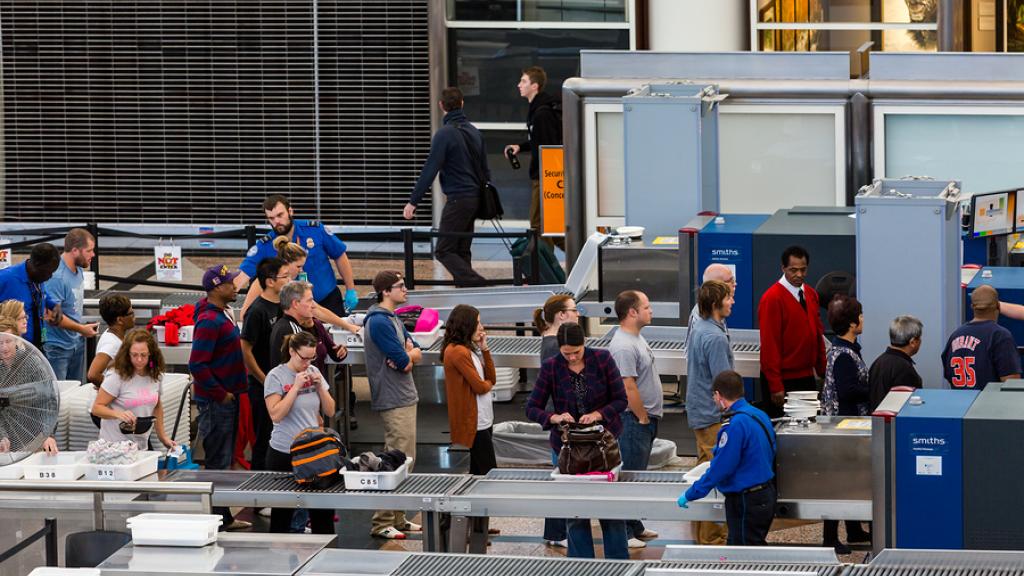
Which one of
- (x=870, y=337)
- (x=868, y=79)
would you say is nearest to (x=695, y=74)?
(x=868, y=79)

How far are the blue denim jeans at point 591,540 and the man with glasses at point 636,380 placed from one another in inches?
32.0

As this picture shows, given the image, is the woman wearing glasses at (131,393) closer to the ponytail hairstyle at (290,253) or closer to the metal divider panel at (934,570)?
the ponytail hairstyle at (290,253)

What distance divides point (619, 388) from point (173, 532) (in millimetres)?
2615

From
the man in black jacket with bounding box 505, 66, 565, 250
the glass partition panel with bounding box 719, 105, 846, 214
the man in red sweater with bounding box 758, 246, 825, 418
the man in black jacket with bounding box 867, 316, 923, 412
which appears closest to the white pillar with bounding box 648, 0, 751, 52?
the man in black jacket with bounding box 505, 66, 565, 250

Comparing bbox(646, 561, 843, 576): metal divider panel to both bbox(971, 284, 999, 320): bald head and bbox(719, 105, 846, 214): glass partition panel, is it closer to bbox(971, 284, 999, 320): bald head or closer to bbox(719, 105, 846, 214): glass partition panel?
bbox(971, 284, 999, 320): bald head

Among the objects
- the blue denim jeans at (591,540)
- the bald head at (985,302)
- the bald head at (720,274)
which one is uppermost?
the bald head at (720,274)

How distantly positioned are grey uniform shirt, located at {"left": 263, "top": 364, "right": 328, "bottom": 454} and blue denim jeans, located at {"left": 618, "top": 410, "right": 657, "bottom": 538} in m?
1.68

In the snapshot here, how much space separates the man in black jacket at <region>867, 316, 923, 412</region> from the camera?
29.5 ft

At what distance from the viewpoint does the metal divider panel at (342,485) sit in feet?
27.5

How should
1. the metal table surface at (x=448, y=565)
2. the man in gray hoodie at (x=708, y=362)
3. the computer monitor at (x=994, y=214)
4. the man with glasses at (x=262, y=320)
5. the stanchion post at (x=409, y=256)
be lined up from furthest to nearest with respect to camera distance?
the stanchion post at (x=409, y=256) → the computer monitor at (x=994, y=214) → the man with glasses at (x=262, y=320) → the man in gray hoodie at (x=708, y=362) → the metal table surface at (x=448, y=565)

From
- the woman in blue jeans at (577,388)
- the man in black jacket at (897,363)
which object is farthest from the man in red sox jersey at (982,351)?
the woman in blue jeans at (577,388)

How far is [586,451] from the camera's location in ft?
28.0

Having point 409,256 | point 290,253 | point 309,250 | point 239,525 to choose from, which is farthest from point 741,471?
point 409,256

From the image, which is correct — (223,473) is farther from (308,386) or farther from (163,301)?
(163,301)
